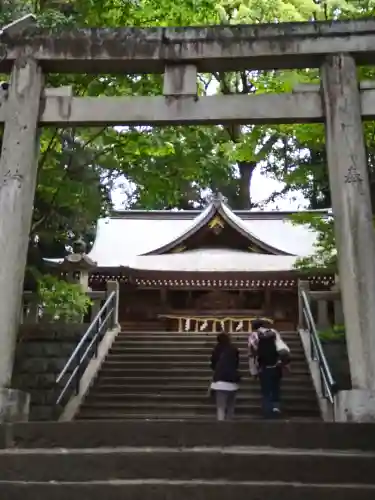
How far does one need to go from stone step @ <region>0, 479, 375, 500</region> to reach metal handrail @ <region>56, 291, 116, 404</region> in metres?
5.15

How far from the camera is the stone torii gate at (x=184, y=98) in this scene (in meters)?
6.80

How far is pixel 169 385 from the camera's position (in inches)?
426

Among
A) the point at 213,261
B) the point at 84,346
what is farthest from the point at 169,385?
the point at 213,261

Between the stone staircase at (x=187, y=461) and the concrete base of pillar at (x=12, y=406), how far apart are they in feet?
4.18

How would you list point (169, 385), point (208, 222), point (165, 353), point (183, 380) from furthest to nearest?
1. point (208, 222)
2. point (165, 353)
3. point (183, 380)
4. point (169, 385)

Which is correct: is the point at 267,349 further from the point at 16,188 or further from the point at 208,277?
the point at 208,277

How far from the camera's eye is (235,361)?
780 cm

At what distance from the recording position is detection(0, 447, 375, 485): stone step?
4426mm

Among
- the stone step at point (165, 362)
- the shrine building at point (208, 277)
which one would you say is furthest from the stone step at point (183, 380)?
the shrine building at point (208, 277)

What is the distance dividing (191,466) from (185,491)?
31 centimetres

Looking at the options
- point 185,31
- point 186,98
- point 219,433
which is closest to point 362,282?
point 219,433

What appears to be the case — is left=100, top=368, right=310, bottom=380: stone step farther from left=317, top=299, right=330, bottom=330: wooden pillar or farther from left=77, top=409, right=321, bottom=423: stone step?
left=317, top=299, right=330, bottom=330: wooden pillar

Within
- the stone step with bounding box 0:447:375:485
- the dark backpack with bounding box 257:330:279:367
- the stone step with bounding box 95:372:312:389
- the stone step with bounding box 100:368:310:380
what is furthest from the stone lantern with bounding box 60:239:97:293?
the stone step with bounding box 0:447:375:485

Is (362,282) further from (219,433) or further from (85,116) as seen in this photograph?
(85,116)
